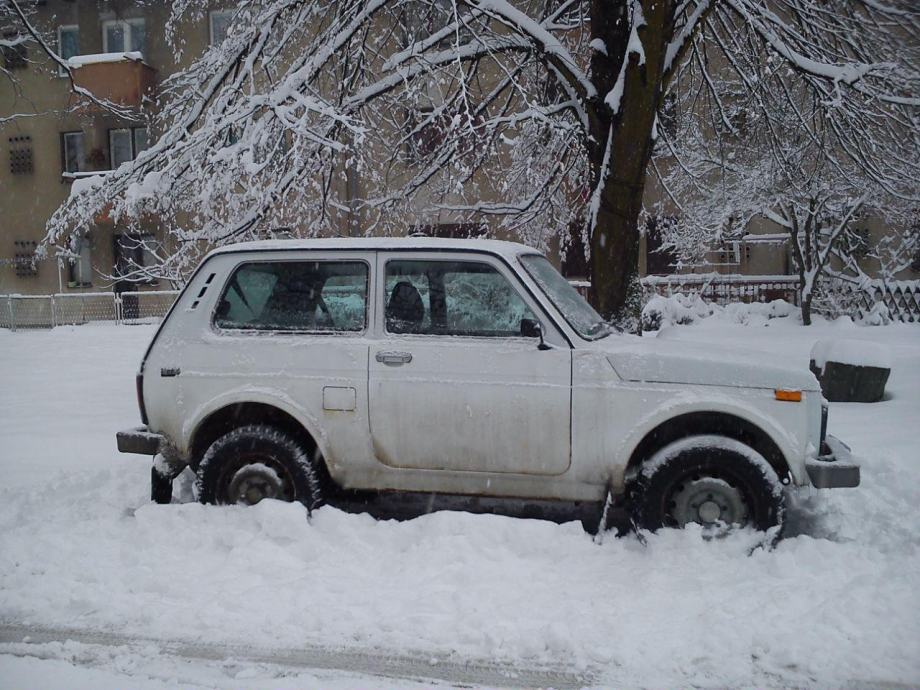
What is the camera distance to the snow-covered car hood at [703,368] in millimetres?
4234

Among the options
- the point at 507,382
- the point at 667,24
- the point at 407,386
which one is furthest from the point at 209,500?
the point at 667,24

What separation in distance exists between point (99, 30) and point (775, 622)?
90.5 ft

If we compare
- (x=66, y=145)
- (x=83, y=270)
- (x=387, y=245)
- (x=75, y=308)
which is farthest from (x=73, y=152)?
(x=387, y=245)

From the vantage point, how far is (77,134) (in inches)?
980

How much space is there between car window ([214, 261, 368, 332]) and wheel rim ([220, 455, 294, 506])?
901 millimetres

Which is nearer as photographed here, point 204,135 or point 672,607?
point 672,607

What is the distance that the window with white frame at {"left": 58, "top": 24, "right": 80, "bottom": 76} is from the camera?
24672 mm

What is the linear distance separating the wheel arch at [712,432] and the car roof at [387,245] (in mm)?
1449

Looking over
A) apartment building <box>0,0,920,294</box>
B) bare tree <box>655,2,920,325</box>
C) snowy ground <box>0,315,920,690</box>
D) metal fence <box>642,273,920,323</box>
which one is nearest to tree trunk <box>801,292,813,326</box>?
bare tree <box>655,2,920,325</box>

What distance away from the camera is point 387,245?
4773mm

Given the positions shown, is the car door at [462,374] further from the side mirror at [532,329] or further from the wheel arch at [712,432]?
the wheel arch at [712,432]

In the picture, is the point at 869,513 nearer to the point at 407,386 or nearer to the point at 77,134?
the point at 407,386

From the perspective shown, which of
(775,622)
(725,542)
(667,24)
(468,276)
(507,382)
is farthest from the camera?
(667,24)

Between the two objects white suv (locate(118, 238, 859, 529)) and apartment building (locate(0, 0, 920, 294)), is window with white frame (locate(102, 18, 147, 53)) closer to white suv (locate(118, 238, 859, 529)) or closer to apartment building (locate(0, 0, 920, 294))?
apartment building (locate(0, 0, 920, 294))
